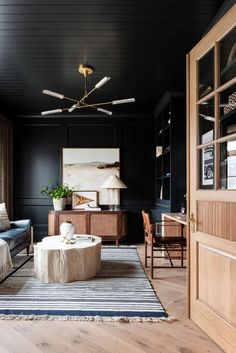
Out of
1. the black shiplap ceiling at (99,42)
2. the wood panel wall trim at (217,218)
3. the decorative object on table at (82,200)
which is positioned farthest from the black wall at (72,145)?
the wood panel wall trim at (217,218)

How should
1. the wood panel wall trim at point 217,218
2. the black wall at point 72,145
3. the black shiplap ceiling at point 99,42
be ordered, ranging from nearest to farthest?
the wood panel wall trim at point 217,218, the black shiplap ceiling at point 99,42, the black wall at point 72,145

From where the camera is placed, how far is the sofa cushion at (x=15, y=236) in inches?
162

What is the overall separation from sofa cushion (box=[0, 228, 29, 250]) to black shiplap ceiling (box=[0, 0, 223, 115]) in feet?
7.57

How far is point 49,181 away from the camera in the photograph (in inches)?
259

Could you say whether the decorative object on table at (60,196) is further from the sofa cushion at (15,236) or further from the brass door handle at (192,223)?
the brass door handle at (192,223)

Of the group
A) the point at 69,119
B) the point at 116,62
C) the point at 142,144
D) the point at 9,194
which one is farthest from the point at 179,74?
the point at 9,194

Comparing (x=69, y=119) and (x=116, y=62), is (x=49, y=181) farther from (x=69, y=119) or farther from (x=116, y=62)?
(x=116, y=62)

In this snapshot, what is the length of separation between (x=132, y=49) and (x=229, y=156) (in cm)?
208

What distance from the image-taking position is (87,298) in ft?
10.1

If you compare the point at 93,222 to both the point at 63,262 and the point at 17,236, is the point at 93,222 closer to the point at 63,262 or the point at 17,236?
the point at 17,236

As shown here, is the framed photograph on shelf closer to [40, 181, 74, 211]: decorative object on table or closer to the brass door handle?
the brass door handle

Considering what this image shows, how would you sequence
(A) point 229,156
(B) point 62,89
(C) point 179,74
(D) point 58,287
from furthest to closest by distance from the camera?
(B) point 62,89
(C) point 179,74
(D) point 58,287
(A) point 229,156

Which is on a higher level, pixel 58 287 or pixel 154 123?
pixel 154 123

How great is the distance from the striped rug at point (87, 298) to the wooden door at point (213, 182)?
20.7 inches
